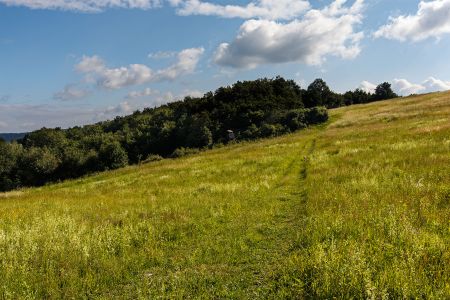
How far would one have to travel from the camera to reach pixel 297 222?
11969 millimetres

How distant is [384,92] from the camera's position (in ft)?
Answer: 432

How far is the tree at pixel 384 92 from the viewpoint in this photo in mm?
131150

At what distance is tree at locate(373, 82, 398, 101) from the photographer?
430 ft

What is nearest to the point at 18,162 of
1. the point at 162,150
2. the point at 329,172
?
the point at 162,150

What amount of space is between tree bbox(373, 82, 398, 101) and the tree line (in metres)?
47.0

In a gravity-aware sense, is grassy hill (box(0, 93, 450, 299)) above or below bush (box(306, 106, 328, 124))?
below

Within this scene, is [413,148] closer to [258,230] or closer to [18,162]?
[258,230]

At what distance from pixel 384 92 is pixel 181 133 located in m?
83.3

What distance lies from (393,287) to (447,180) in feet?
33.8

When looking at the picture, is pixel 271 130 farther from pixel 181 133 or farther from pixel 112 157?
pixel 112 157

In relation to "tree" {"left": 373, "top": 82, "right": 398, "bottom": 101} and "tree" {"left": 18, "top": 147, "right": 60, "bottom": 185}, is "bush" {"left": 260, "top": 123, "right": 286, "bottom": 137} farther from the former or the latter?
"tree" {"left": 373, "top": 82, "right": 398, "bottom": 101}

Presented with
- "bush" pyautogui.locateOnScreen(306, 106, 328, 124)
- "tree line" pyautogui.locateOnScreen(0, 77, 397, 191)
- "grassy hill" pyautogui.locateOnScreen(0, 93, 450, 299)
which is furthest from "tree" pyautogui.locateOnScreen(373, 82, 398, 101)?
"grassy hill" pyautogui.locateOnScreen(0, 93, 450, 299)

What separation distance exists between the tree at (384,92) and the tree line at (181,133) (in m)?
47.0

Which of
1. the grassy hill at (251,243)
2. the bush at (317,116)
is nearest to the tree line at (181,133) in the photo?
the bush at (317,116)
